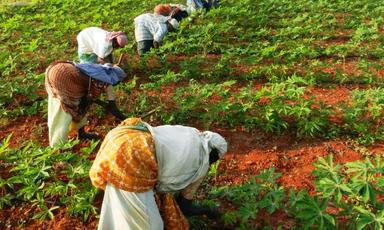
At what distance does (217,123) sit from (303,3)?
704cm

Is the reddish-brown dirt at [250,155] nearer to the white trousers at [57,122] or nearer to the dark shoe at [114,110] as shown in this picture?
the dark shoe at [114,110]

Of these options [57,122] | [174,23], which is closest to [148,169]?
[57,122]

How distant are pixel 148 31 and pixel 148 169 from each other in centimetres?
519

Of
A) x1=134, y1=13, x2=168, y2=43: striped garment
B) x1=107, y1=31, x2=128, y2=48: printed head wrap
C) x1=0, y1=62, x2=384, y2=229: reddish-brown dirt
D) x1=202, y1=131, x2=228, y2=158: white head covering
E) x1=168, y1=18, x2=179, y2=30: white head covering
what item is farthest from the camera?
x1=168, y1=18, x2=179, y2=30: white head covering

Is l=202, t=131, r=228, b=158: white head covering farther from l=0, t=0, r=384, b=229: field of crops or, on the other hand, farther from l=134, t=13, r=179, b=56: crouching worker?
l=134, t=13, r=179, b=56: crouching worker

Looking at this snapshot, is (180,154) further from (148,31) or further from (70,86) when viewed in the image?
(148,31)

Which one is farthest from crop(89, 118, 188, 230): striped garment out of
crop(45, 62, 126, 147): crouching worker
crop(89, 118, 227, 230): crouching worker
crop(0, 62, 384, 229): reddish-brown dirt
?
crop(45, 62, 126, 147): crouching worker

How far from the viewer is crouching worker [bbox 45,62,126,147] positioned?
432 centimetres

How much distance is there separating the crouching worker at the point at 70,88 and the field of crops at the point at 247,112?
37 cm

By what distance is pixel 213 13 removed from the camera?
31.4ft

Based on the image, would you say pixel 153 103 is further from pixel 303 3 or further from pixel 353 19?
pixel 303 3

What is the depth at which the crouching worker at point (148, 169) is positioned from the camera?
2654 mm

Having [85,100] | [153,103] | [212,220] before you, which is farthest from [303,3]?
[212,220]

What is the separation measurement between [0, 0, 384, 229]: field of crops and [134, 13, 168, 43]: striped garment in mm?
257
